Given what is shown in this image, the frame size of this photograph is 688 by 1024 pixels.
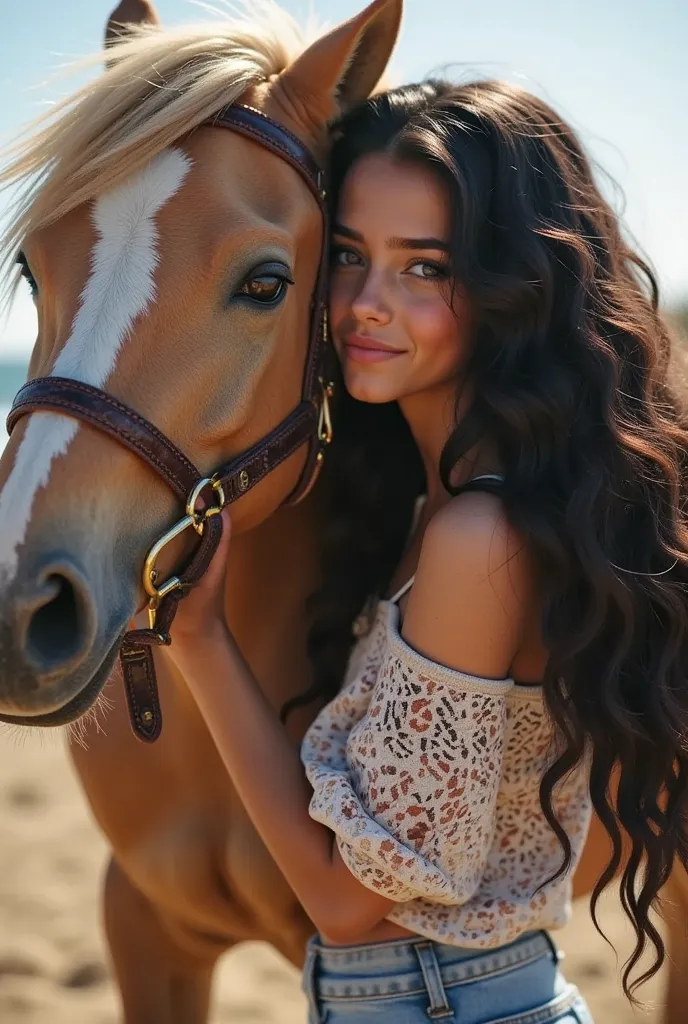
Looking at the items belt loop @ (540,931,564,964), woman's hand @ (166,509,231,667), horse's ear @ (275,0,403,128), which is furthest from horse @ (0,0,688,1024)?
belt loop @ (540,931,564,964)

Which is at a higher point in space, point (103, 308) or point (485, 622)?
point (103, 308)

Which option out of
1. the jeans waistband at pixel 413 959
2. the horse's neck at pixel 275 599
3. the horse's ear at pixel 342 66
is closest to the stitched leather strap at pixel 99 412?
the horse's neck at pixel 275 599

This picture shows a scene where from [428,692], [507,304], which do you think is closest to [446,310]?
[507,304]

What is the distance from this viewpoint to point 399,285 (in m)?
1.61

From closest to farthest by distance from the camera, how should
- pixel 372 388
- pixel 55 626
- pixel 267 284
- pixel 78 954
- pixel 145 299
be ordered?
pixel 55 626 → pixel 145 299 → pixel 267 284 → pixel 372 388 → pixel 78 954

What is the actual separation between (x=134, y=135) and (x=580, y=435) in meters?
0.83

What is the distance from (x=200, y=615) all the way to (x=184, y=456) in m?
0.30

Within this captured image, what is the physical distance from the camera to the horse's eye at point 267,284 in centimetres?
153

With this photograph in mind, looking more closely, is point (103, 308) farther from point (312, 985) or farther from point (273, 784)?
point (312, 985)

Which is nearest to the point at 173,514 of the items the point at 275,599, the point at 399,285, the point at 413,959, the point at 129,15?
the point at 399,285

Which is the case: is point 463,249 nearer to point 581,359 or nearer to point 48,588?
point 581,359

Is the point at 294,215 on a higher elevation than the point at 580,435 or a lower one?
higher

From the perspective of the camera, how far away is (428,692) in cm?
144

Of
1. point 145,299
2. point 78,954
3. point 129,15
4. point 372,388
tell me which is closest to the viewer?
point 145,299
